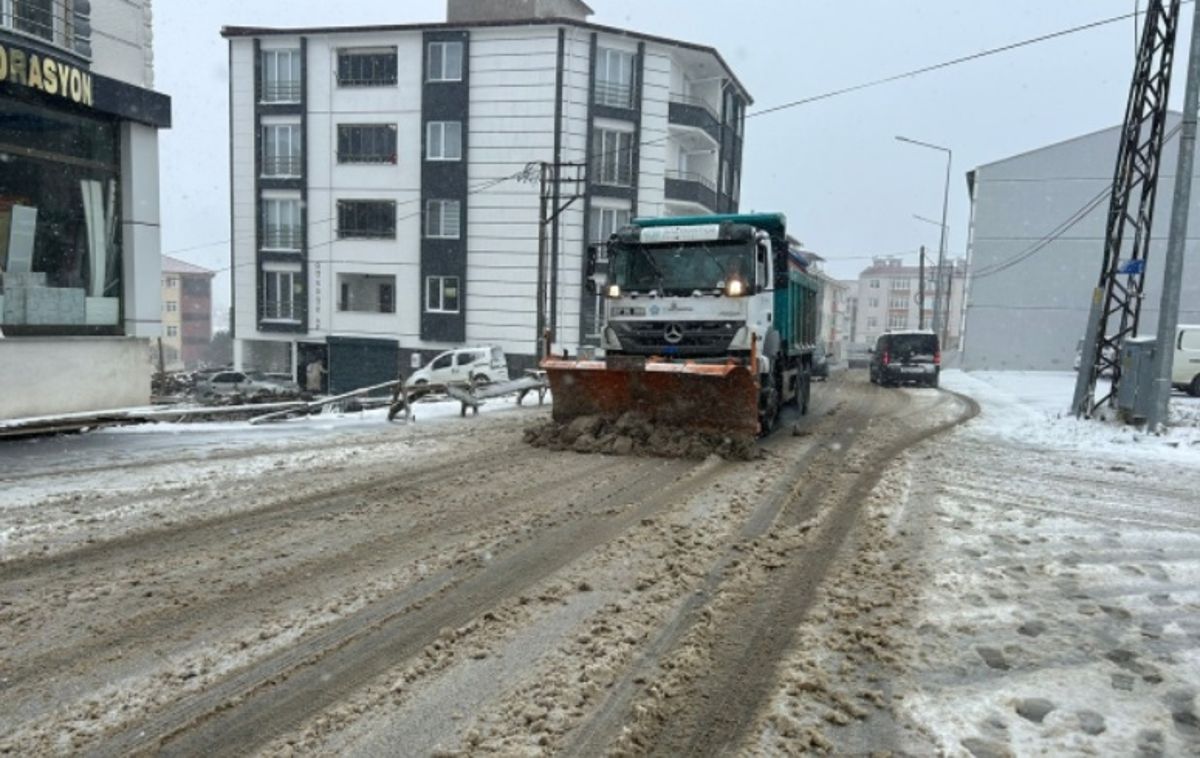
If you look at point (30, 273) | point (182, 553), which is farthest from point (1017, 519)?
point (30, 273)

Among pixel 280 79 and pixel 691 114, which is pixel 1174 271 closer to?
pixel 691 114

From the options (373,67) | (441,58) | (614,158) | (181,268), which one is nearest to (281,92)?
(373,67)

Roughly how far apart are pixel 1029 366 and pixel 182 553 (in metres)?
44.2

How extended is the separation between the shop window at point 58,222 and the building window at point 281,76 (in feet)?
81.0

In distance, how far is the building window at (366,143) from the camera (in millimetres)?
34344

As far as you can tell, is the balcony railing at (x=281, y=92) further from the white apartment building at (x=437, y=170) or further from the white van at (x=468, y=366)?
the white van at (x=468, y=366)

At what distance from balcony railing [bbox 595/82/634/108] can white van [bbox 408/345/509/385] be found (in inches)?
517

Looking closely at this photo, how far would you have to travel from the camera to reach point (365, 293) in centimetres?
3619

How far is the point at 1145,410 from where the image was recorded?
13.0 meters

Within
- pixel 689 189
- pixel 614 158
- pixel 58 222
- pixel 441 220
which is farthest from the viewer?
pixel 689 189

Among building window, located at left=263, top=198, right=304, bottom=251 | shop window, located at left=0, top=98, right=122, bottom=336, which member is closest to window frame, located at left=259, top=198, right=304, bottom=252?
building window, located at left=263, top=198, right=304, bottom=251

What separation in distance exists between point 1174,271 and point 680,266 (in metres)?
8.50

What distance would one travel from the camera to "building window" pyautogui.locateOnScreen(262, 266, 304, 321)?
36.0 m

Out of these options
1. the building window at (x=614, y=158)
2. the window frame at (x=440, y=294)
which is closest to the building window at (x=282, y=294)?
the window frame at (x=440, y=294)
